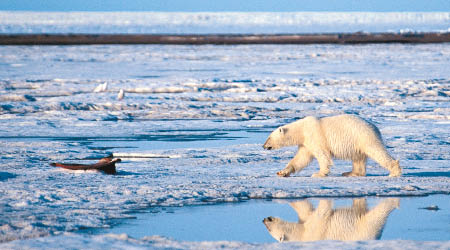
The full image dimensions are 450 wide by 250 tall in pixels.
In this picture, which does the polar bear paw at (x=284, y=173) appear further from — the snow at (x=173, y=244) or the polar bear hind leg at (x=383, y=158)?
the snow at (x=173, y=244)

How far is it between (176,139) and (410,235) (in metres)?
6.17

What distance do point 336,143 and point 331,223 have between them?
202cm

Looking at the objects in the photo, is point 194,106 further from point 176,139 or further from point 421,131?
point 421,131

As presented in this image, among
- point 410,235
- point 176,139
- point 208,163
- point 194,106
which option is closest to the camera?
point 410,235

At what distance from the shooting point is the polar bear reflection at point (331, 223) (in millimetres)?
5500

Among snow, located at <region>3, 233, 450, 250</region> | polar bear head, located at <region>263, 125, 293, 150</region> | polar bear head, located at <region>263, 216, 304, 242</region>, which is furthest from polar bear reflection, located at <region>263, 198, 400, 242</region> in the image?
polar bear head, located at <region>263, 125, 293, 150</region>

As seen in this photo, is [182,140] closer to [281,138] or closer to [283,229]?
[281,138]

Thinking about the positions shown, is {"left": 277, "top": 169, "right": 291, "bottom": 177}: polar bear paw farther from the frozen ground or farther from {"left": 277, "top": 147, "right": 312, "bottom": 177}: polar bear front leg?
the frozen ground

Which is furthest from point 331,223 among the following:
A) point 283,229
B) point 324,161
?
point 324,161

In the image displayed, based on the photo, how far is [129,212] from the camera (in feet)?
20.5

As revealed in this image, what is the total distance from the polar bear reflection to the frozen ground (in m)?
0.34

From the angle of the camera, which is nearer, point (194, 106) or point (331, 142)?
point (331, 142)

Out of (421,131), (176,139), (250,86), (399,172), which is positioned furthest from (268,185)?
(250,86)

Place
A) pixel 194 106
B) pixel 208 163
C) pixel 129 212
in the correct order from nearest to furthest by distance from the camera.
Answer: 1. pixel 129 212
2. pixel 208 163
3. pixel 194 106
